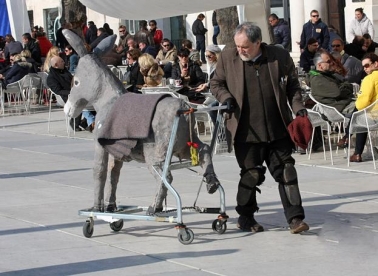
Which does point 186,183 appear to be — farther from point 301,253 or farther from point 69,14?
point 69,14

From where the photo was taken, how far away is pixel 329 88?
1423 centimetres

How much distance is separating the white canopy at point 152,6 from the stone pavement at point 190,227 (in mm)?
1944

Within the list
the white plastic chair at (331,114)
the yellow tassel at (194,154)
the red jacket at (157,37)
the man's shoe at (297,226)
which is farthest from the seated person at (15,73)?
the man's shoe at (297,226)

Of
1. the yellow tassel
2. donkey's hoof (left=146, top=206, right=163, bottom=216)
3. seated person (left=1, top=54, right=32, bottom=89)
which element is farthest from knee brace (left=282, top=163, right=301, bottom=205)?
seated person (left=1, top=54, right=32, bottom=89)

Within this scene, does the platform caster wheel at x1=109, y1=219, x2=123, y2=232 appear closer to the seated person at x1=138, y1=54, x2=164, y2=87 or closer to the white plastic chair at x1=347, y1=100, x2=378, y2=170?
the white plastic chair at x1=347, y1=100, x2=378, y2=170

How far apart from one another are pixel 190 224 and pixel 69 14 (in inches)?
708

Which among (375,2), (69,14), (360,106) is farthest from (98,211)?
(375,2)

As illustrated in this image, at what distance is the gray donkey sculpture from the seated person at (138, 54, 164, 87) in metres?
7.58

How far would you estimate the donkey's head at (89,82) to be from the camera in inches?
374

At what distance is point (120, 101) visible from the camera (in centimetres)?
917

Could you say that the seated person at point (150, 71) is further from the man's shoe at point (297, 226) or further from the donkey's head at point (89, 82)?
the man's shoe at point (297, 226)

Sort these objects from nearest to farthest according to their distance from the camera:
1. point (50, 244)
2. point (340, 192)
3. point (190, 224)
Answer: point (50, 244)
point (190, 224)
point (340, 192)

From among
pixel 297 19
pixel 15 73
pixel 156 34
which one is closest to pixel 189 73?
pixel 15 73

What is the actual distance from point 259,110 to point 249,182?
2.03ft
